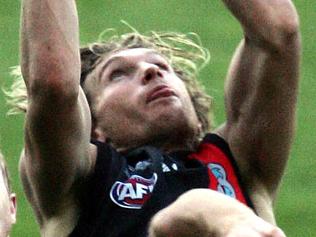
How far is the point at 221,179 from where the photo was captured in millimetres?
6102

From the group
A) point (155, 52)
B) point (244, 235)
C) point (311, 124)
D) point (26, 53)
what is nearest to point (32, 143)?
point (26, 53)

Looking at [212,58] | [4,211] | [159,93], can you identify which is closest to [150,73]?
[159,93]

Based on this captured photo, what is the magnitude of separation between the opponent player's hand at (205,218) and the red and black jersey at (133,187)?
0.71 metres

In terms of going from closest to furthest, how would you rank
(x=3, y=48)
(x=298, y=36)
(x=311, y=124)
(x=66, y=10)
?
(x=66, y=10) < (x=298, y=36) < (x=311, y=124) < (x=3, y=48)

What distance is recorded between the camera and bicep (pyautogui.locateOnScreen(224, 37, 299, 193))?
6.11m

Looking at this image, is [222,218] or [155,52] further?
[155,52]

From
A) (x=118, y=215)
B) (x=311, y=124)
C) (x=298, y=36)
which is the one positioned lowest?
(x=311, y=124)

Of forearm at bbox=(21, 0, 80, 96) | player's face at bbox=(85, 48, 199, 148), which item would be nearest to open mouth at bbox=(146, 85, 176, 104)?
player's face at bbox=(85, 48, 199, 148)

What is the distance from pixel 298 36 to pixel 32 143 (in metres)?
0.95

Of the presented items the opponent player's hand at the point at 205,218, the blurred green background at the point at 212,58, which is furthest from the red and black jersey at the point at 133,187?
the blurred green background at the point at 212,58

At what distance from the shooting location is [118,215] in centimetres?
588

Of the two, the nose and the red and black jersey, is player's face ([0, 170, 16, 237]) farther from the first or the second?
the nose

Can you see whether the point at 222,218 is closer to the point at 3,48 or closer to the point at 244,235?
the point at 244,235

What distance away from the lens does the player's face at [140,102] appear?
6168 mm
